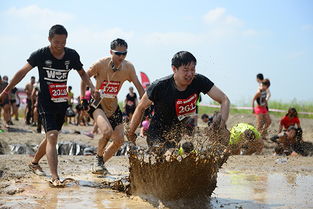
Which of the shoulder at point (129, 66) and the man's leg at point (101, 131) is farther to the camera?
the shoulder at point (129, 66)

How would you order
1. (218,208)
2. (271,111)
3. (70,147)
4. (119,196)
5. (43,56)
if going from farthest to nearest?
(271,111)
(70,147)
(43,56)
(119,196)
(218,208)

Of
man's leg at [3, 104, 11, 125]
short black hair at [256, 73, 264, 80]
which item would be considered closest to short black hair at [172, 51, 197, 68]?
short black hair at [256, 73, 264, 80]

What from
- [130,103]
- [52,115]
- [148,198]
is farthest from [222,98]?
[130,103]

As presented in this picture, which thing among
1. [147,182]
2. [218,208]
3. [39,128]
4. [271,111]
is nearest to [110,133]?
[147,182]

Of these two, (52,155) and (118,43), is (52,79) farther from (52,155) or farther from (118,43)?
(118,43)

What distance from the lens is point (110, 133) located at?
285 inches

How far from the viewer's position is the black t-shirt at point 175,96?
18.3 feet

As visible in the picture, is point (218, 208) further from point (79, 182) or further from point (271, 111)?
point (271, 111)

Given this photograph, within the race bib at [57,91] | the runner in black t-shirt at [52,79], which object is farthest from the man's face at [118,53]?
the race bib at [57,91]

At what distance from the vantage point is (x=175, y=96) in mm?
5574

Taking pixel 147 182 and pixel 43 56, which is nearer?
pixel 147 182

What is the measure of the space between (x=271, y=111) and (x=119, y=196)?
18.8m

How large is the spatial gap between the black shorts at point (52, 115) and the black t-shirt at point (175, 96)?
167 cm

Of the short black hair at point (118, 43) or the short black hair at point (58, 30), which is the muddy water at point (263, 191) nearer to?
the short black hair at point (118, 43)
